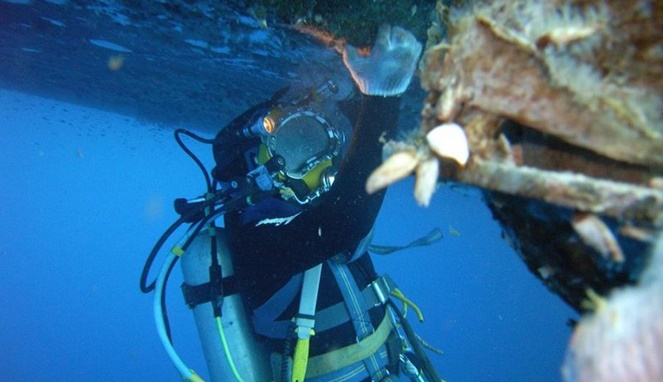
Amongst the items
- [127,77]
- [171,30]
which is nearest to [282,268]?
[171,30]

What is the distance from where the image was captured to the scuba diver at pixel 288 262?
3.59 meters

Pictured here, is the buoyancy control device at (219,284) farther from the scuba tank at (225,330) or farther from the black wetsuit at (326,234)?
the black wetsuit at (326,234)

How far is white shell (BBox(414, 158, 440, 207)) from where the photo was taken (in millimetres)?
1239

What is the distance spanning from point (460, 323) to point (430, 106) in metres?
68.0

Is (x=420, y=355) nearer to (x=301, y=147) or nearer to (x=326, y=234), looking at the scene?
(x=326, y=234)

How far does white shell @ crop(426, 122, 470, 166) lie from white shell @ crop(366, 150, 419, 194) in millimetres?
76

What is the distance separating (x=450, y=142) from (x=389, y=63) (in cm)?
133

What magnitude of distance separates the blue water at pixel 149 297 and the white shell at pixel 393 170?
2185cm

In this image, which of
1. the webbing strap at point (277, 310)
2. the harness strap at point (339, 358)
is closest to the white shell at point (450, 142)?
the webbing strap at point (277, 310)

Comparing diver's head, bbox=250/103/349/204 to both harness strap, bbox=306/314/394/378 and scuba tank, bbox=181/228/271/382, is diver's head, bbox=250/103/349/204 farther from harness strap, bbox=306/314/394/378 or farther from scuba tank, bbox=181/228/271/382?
harness strap, bbox=306/314/394/378

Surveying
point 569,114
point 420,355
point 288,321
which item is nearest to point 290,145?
point 288,321

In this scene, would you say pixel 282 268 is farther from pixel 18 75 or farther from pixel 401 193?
pixel 401 193

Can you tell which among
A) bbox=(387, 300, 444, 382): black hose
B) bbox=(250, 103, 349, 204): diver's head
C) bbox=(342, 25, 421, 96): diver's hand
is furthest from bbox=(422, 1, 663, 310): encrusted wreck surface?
bbox=(387, 300, 444, 382): black hose

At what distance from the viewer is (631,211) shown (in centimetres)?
108
